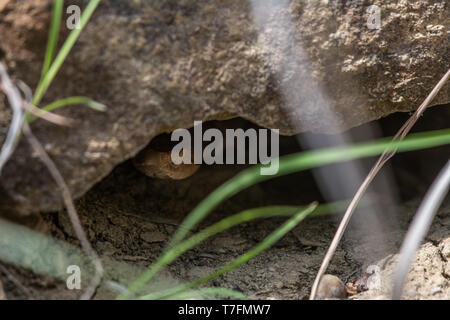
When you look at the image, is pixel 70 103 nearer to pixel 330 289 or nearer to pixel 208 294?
pixel 208 294

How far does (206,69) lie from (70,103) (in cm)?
33

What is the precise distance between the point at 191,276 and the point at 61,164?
1.54 feet

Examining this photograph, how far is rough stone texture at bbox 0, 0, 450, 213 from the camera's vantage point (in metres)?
1.07

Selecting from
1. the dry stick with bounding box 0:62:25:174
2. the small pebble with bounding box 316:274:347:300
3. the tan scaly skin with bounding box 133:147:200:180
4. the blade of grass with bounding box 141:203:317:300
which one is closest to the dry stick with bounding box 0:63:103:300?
the dry stick with bounding box 0:62:25:174

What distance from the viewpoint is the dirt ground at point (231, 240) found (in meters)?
1.19

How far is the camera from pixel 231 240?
1539 mm

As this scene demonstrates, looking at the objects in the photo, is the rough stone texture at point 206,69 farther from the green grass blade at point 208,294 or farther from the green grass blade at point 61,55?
the green grass blade at point 208,294
